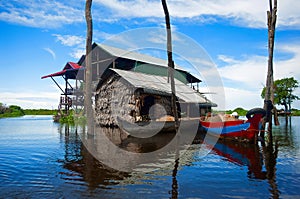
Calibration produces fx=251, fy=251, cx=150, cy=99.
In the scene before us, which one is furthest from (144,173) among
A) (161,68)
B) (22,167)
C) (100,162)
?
(161,68)

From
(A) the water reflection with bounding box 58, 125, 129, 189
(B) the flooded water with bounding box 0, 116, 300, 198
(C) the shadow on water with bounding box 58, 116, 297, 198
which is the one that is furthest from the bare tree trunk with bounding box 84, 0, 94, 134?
(A) the water reflection with bounding box 58, 125, 129, 189

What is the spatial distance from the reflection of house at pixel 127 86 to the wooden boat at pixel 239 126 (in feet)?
15.3

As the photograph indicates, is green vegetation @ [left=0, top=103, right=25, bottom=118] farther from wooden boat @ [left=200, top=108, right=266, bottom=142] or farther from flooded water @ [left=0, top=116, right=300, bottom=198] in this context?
wooden boat @ [left=200, top=108, right=266, bottom=142]

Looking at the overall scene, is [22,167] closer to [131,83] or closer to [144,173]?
[144,173]

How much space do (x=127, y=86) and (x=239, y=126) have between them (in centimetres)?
938

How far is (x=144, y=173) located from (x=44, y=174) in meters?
2.92

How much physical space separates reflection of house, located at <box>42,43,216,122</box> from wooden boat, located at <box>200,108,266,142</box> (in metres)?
4.65

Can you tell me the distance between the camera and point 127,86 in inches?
782

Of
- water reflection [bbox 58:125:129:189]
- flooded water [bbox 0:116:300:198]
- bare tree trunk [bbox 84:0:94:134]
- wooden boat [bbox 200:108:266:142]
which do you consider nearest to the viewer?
flooded water [bbox 0:116:300:198]

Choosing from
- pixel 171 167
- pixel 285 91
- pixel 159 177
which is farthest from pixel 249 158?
pixel 285 91

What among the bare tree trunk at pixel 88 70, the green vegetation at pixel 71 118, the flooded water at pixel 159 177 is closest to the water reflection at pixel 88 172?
the flooded water at pixel 159 177

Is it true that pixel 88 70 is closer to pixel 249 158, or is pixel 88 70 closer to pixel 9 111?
pixel 249 158

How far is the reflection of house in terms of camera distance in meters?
19.5

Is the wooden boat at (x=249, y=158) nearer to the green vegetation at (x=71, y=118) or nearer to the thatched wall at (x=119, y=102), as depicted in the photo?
the thatched wall at (x=119, y=102)
